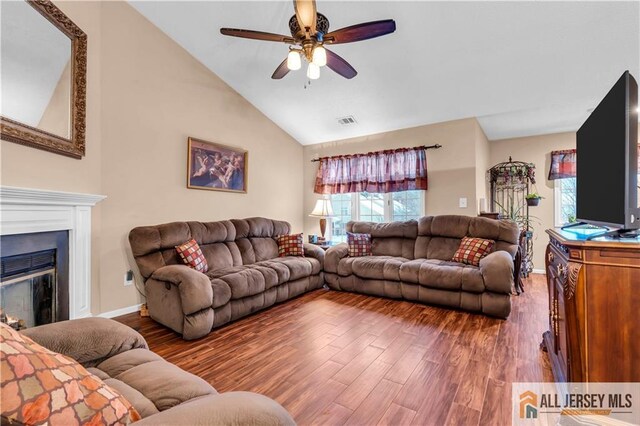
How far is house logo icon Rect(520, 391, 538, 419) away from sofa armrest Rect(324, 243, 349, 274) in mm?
2520

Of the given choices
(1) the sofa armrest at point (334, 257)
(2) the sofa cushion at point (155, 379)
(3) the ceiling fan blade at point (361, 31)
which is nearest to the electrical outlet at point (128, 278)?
(2) the sofa cushion at point (155, 379)

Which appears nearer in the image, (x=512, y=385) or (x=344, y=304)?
(x=512, y=385)

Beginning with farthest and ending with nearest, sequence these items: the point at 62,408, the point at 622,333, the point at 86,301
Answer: the point at 86,301 → the point at 622,333 → the point at 62,408

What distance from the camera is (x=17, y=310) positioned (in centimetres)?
209

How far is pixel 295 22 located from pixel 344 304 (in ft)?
9.48

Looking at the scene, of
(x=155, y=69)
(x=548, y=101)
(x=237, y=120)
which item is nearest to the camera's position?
(x=155, y=69)

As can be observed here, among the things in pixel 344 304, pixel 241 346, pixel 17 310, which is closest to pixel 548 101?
pixel 344 304

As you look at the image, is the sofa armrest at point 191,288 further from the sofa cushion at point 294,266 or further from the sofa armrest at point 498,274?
the sofa armrest at point 498,274

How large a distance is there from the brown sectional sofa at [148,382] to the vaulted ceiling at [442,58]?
9.95 feet

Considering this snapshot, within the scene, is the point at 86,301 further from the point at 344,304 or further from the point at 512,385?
the point at 512,385

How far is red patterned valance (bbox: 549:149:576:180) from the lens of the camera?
14.8 feet

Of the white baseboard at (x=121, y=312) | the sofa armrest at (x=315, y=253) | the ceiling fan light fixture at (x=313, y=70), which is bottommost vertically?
the white baseboard at (x=121, y=312)

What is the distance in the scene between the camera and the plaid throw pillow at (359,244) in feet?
13.6

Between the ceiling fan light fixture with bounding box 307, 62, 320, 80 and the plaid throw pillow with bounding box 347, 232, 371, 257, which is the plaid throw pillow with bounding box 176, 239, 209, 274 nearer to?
the plaid throw pillow with bounding box 347, 232, 371, 257
